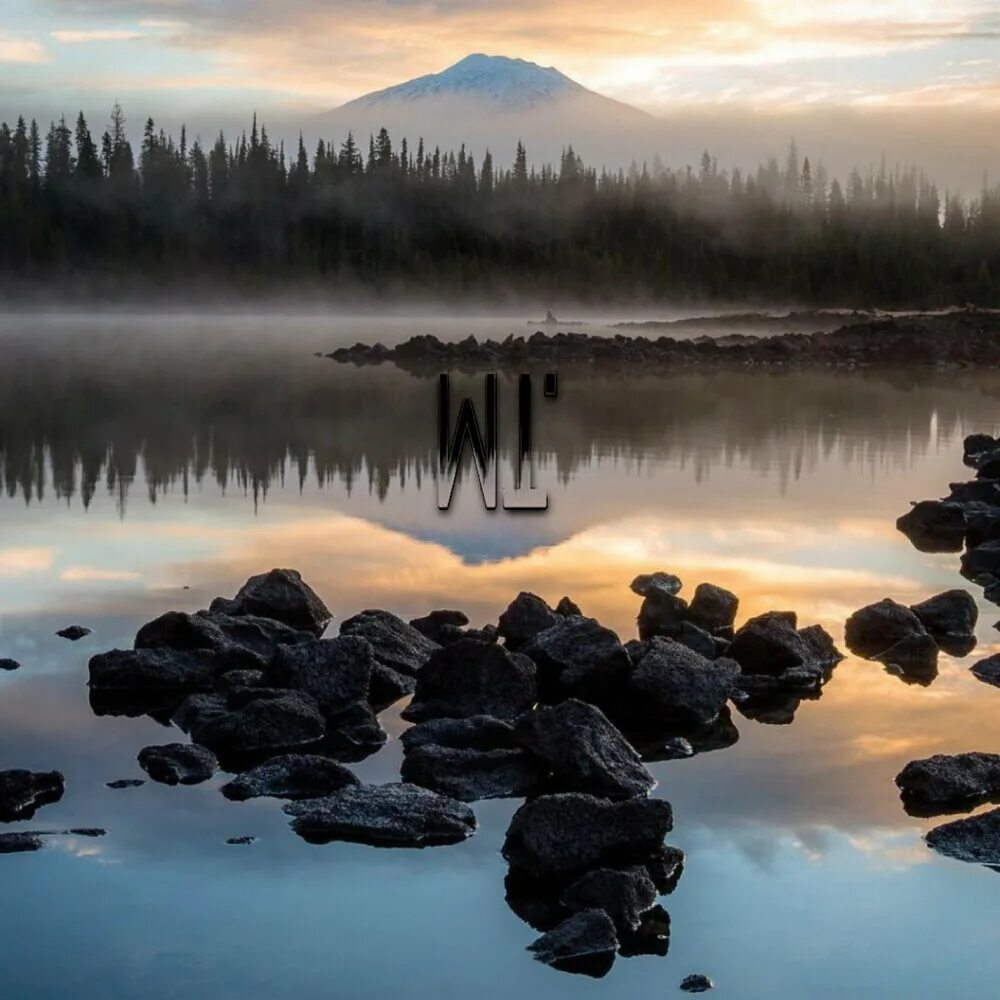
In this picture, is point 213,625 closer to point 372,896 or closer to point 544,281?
point 372,896

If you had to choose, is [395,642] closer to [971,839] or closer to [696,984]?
[971,839]

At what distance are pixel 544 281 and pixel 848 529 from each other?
533 ft

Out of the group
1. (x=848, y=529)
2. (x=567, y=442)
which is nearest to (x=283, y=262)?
(x=567, y=442)

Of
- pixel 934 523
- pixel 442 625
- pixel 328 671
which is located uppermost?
pixel 328 671

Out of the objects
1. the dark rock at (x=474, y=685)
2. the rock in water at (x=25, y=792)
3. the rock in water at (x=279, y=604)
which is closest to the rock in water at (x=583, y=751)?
the dark rock at (x=474, y=685)

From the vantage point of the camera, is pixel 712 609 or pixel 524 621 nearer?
pixel 524 621

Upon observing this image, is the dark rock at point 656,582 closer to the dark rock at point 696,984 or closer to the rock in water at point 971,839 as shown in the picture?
the rock in water at point 971,839

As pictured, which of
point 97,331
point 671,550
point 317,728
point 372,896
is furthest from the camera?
point 97,331

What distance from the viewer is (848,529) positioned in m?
25.7

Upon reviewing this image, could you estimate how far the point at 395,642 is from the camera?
15.8 metres

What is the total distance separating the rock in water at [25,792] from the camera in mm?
11656

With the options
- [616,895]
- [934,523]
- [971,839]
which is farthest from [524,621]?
[934,523]

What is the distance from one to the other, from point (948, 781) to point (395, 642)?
214 inches

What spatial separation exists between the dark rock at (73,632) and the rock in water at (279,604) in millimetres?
1257
